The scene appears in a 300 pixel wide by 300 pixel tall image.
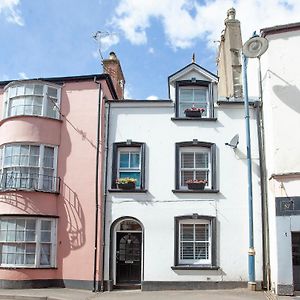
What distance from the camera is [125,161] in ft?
60.2

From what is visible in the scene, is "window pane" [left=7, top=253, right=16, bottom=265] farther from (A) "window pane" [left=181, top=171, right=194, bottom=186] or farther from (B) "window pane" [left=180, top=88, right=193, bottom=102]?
(B) "window pane" [left=180, top=88, right=193, bottom=102]

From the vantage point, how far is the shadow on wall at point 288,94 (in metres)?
16.4

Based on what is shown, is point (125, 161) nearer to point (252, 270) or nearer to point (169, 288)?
point (169, 288)

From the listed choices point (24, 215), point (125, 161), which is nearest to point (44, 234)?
point (24, 215)

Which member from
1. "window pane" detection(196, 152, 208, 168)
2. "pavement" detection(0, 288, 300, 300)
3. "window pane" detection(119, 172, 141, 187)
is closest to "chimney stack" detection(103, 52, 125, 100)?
"window pane" detection(119, 172, 141, 187)

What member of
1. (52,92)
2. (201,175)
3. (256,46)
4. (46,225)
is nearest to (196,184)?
(201,175)

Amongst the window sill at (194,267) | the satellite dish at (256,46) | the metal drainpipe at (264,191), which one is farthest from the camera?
the window sill at (194,267)

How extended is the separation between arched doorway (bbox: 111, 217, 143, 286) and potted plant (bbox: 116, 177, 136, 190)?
122cm

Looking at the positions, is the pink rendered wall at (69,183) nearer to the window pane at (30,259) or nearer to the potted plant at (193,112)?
the window pane at (30,259)

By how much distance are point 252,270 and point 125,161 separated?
649 centimetres

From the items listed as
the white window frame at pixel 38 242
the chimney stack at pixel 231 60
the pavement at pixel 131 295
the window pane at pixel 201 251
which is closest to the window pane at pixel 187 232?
the window pane at pixel 201 251

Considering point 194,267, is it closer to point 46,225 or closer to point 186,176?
point 186,176

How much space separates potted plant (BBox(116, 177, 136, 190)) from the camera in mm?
17703

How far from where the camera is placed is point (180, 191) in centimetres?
1762
